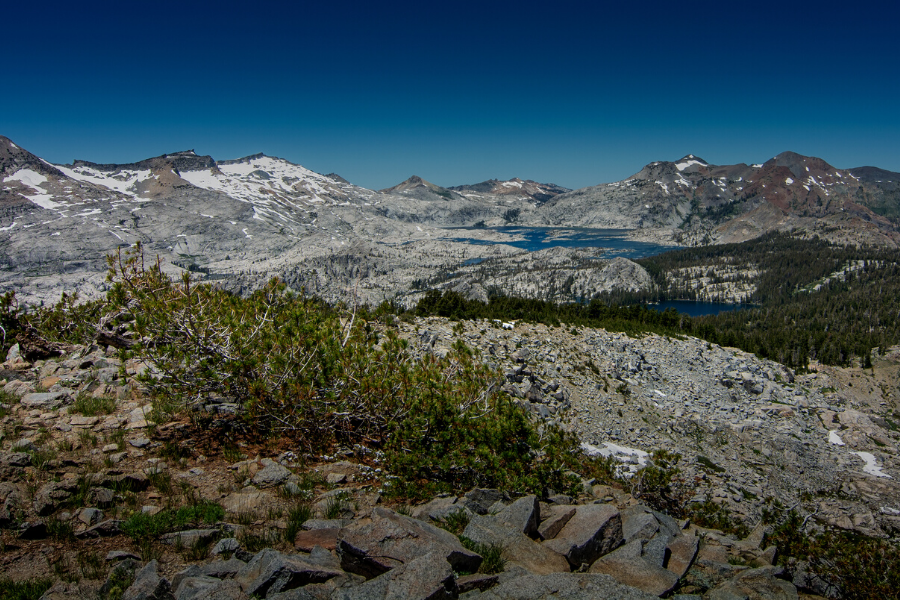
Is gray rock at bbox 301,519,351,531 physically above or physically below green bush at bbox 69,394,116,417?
below

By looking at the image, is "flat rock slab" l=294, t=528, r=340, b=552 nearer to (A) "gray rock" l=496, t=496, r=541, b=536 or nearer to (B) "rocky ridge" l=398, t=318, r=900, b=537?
(A) "gray rock" l=496, t=496, r=541, b=536

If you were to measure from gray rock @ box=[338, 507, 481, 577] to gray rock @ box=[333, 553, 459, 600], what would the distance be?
0.74ft

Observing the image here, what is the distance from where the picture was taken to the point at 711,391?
31.8m

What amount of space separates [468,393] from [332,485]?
3.82m

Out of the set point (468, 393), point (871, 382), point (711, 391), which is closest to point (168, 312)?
point (468, 393)

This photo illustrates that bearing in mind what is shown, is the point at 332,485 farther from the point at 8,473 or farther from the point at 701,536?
the point at 701,536

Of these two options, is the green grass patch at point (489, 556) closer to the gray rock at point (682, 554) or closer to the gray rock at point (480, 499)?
the gray rock at point (480, 499)

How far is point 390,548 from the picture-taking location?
5785 mm

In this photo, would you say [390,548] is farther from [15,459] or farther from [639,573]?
[15,459]

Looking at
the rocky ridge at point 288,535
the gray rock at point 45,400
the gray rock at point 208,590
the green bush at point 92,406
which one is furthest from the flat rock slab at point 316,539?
the gray rock at point 45,400

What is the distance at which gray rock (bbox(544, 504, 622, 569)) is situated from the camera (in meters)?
6.65

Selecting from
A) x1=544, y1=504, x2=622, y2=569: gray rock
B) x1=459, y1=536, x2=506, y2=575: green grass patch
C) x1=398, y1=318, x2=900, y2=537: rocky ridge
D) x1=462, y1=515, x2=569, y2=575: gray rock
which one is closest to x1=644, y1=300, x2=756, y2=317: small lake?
x1=398, y1=318, x2=900, y2=537: rocky ridge

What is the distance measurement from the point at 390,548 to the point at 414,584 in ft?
2.75

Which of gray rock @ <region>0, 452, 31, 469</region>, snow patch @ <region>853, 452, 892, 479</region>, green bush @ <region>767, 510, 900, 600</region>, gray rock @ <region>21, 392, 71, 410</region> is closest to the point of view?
green bush @ <region>767, 510, 900, 600</region>
